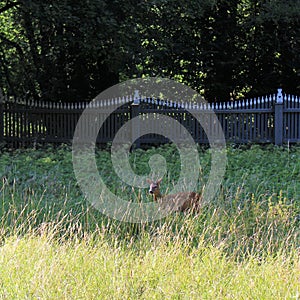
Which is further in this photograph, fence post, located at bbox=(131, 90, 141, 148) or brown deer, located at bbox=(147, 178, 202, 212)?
fence post, located at bbox=(131, 90, 141, 148)

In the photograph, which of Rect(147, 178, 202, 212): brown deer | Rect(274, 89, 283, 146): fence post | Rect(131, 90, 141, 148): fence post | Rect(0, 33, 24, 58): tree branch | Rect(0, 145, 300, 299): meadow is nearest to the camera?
Rect(0, 145, 300, 299): meadow

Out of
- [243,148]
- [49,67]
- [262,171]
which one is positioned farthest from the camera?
[49,67]

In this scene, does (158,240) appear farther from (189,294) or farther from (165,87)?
(165,87)

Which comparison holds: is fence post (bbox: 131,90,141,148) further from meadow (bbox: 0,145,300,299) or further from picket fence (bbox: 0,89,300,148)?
meadow (bbox: 0,145,300,299)

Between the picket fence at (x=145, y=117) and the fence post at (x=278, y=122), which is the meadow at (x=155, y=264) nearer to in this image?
the fence post at (x=278, y=122)

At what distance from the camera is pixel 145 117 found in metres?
15.1

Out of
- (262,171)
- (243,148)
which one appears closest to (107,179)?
(262,171)

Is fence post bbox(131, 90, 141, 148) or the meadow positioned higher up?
fence post bbox(131, 90, 141, 148)

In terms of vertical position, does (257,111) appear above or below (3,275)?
above

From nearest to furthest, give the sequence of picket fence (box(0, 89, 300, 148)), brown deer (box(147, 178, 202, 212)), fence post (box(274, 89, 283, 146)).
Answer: brown deer (box(147, 178, 202, 212)) → fence post (box(274, 89, 283, 146)) → picket fence (box(0, 89, 300, 148))

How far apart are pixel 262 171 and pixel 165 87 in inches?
351

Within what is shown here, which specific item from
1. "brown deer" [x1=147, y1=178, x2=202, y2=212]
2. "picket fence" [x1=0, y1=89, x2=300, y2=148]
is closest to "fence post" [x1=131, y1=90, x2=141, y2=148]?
"picket fence" [x1=0, y1=89, x2=300, y2=148]

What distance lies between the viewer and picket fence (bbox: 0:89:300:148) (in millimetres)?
14766

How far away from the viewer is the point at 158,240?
212 inches
